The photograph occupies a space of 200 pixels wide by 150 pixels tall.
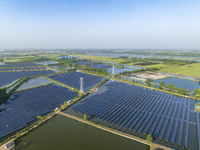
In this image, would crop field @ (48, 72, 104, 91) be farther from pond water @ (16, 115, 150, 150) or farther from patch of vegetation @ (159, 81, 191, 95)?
patch of vegetation @ (159, 81, 191, 95)

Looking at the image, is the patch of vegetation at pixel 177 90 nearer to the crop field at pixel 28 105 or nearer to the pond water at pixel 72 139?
the pond water at pixel 72 139

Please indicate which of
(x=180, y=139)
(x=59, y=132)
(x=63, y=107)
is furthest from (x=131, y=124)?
(x=63, y=107)

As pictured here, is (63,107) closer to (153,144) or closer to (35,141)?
(35,141)

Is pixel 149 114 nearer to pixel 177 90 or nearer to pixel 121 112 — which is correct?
pixel 121 112

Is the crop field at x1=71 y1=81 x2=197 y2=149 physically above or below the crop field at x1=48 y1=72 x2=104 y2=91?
below

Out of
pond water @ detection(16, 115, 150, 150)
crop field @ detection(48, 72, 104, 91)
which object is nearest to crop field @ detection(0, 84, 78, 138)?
pond water @ detection(16, 115, 150, 150)
